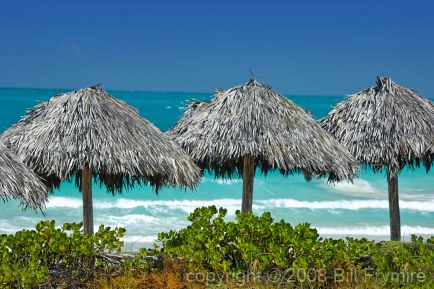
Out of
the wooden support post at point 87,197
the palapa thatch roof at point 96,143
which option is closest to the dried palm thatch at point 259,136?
the palapa thatch roof at point 96,143

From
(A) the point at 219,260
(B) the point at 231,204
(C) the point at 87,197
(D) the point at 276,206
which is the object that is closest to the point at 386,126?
(C) the point at 87,197

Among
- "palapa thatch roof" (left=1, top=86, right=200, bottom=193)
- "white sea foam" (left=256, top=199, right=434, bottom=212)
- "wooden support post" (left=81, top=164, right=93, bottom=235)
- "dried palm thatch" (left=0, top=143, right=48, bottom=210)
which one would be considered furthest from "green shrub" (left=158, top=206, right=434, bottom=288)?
"white sea foam" (left=256, top=199, right=434, bottom=212)

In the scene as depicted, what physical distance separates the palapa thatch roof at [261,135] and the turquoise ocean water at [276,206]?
26.0 ft

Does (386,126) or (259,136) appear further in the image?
(386,126)

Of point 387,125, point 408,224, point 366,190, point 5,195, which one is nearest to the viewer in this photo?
point 5,195

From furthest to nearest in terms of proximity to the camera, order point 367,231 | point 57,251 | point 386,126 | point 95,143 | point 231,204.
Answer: point 231,204 < point 367,231 < point 386,126 < point 95,143 < point 57,251

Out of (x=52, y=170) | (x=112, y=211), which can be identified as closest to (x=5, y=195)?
(x=52, y=170)

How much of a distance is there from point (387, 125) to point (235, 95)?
93.7 inches

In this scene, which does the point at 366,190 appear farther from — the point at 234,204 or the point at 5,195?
the point at 5,195

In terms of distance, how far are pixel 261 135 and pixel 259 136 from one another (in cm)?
3

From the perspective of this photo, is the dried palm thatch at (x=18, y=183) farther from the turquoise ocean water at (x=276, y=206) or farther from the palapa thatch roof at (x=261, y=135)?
the turquoise ocean water at (x=276, y=206)

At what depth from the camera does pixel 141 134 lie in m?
8.34

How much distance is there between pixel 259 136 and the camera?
8969 mm

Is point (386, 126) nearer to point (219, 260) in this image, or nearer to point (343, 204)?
point (219, 260)
